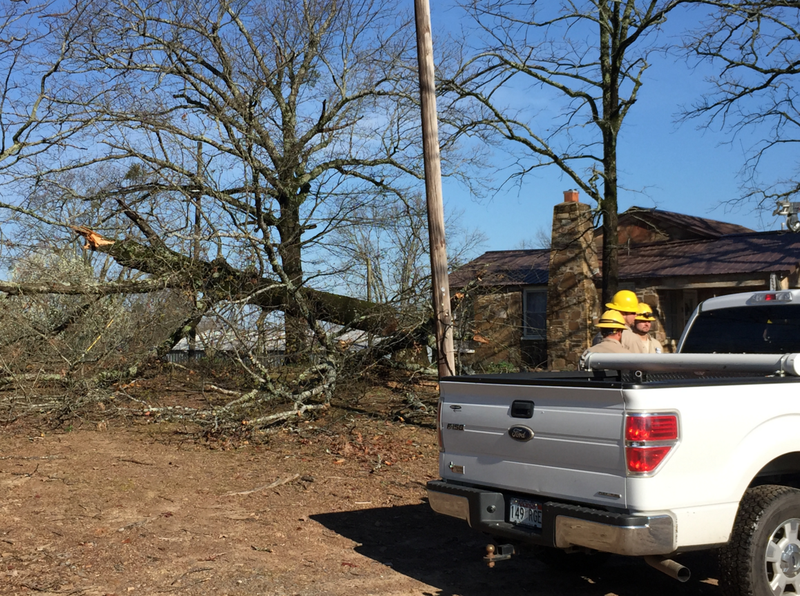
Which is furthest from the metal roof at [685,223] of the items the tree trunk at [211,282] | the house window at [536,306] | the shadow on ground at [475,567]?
the shadow on ground at [475,567]

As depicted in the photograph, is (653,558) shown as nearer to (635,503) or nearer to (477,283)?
(635,503)

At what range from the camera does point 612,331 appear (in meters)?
7.18

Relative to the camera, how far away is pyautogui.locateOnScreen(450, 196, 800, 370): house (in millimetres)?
18109

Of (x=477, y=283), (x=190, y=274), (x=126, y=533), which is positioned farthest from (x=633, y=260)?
(x=126, y=533)

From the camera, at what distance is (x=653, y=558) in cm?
432

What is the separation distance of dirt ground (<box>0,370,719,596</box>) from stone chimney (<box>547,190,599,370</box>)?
9.37 meters

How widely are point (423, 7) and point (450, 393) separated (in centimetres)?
530

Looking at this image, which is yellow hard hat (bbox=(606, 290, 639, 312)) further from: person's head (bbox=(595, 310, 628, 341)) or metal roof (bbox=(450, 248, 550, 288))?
metal roof (bbox=(450, 248, 550, 288))

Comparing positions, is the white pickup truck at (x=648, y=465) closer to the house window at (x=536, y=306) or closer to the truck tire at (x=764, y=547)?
the truck tire at (x=764, y=547)

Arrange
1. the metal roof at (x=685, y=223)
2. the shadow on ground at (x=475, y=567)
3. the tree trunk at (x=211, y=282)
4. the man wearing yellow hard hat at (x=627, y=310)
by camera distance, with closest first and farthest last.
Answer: the shadow on ground at (x=475, y=567), the man wearing yellow hard hat at (x=627, y=310), the tree trunk at (x=211, y=282), the metal roof at (x=685, y=223)

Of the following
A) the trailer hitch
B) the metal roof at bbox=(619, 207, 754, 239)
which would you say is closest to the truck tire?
the trailer hitch

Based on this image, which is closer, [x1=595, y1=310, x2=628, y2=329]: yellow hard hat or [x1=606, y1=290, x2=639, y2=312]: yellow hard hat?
[x1=595, y1=310, x2=628, y2=329]: yellow hard hat

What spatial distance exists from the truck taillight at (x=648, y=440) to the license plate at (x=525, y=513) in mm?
754

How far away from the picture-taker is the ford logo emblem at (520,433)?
15.5ft
